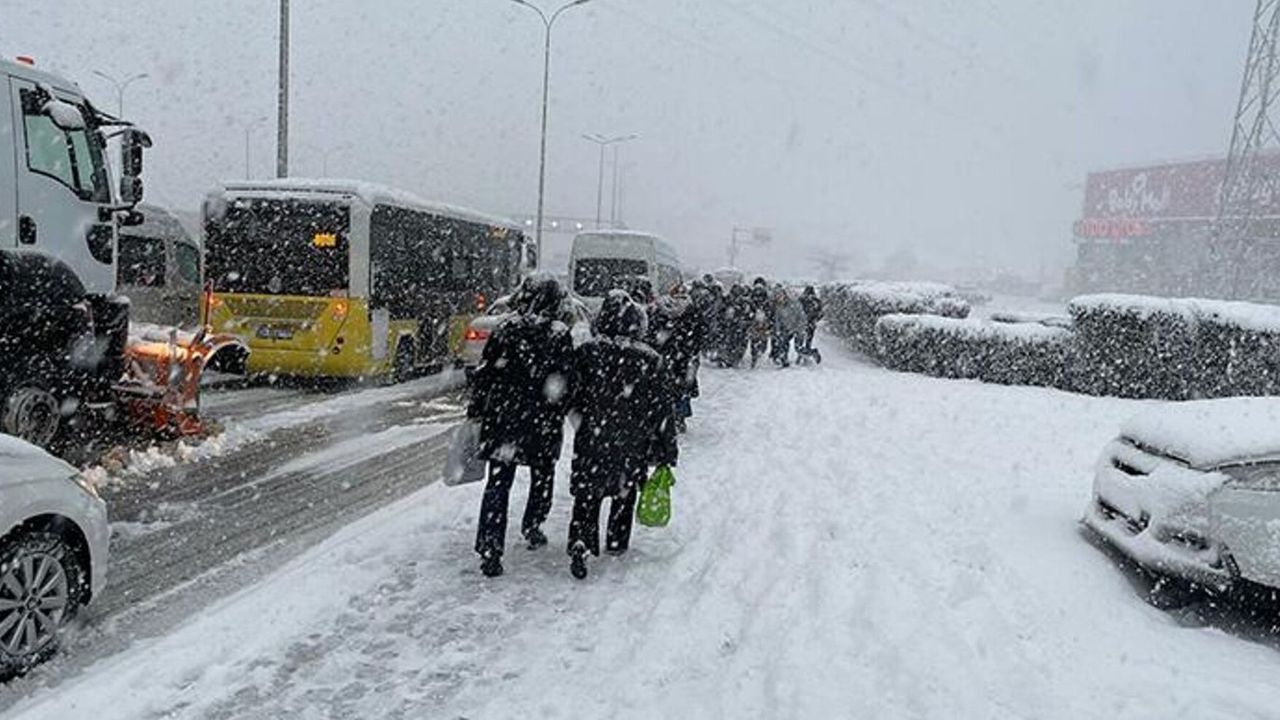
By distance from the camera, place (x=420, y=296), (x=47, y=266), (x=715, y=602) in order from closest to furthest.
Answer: (x=715, y=602)
(x=47, y=266)
(x=420, y=296)

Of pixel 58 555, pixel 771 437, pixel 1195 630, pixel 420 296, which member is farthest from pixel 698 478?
pixel 420 296

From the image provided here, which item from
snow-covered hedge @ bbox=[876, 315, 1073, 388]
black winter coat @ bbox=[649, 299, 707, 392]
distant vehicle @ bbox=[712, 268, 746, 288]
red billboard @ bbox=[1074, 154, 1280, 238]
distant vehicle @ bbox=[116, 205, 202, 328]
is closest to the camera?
black winter coat @ bbox=[649, 299, 707, 392]

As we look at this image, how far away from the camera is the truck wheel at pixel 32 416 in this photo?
306 inches

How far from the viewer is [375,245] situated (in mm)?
14320

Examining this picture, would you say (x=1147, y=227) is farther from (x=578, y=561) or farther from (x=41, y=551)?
(x=41, y=551)

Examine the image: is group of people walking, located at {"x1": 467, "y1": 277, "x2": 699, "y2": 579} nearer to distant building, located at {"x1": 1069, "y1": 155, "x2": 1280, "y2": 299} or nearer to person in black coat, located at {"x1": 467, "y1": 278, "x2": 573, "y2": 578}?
person in black coat, located at {"x1": 467, "y1": 278, "x2": 573, "y2": 578}

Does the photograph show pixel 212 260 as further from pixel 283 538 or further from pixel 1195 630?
pixel 1195 630

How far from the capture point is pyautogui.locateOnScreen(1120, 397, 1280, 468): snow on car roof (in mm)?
5691

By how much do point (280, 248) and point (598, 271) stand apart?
34.0 feet

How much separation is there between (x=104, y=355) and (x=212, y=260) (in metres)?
5.48

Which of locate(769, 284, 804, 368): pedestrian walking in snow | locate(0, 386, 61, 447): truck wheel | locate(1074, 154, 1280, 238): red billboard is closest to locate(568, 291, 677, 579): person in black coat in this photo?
locate(0, 386, 61, 447): truck wheel

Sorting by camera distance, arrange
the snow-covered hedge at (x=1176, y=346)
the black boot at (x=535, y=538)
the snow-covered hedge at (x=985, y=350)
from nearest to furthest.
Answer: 1. the black boot at (x=535, y=538)
2. the snow-covered hedge at (x=1176, y=346)
3. the snow-covered hedge at (x=985, y=350)

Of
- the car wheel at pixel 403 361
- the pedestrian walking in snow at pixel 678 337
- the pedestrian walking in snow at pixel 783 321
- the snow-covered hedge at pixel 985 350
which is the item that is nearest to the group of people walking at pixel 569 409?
the pedestrian walking in snow at pixel 678 337

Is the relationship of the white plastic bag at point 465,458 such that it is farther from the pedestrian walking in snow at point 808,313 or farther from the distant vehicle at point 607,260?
the distant vehicle at point 607,260
